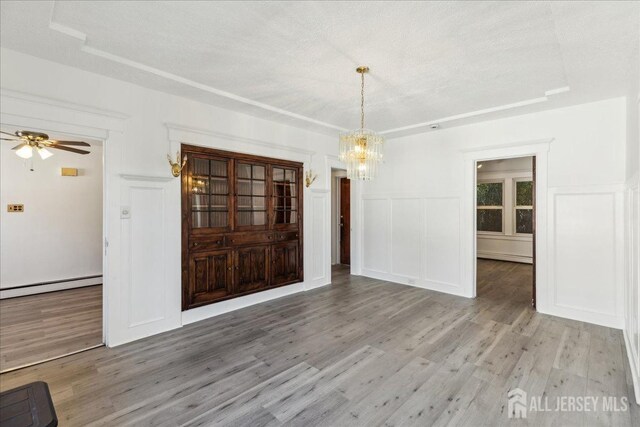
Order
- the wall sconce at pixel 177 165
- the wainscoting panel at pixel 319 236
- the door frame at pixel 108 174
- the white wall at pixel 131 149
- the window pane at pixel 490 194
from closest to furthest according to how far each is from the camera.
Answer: the white wall at pixel 131 149 → the door frame at pixel 108 174 → the wall sconce at pixel 177 165 → the wainscoting panel at pixel 319 236 → the window pane at pixel 490 194

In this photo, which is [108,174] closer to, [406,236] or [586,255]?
[406,236]

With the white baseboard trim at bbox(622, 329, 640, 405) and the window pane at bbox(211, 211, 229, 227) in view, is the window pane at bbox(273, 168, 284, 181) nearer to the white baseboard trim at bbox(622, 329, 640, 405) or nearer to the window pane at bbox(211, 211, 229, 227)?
the window pane at bbox(211, 211, 229, 227)

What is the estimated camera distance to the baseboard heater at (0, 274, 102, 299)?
4.77 m

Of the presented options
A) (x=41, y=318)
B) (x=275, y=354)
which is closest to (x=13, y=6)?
(x=275, y=354)

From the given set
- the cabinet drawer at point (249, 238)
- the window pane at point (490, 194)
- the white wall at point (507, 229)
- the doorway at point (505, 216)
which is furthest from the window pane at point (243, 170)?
the window pane at point (490, 194)

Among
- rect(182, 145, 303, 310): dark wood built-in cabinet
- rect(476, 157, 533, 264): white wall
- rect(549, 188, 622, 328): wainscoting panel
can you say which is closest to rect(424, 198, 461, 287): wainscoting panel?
rect(549, 188, 622, 328): wainscoting panel

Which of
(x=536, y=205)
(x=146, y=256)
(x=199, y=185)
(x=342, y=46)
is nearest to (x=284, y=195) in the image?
(x=199, y=185)

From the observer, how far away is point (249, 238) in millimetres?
4453

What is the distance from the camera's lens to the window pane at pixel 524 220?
7.78 metres

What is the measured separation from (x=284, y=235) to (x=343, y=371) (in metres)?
2.60

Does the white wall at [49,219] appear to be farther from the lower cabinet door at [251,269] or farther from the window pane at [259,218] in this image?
the lower cabinet door at [251,269]

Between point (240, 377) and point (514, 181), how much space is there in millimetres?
8308

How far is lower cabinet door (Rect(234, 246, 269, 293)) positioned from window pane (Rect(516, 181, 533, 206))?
7.01 metres

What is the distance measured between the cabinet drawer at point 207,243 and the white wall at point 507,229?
741 cm
